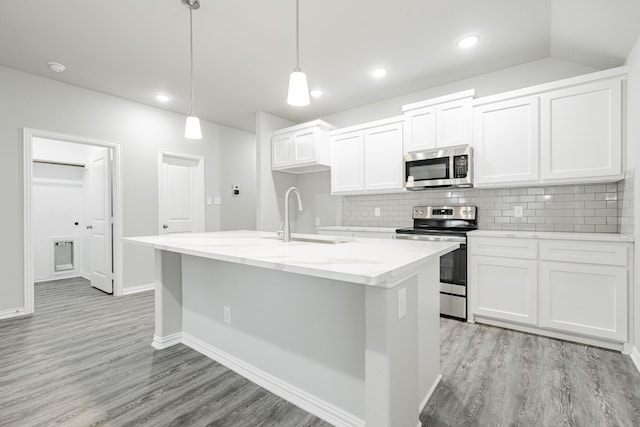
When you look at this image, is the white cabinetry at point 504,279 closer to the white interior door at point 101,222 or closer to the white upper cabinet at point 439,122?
the white upper cabinet at point 439,122

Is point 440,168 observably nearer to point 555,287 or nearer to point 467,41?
point 467,41

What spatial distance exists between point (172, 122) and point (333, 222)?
9.41 ft

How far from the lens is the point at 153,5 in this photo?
7.48ft

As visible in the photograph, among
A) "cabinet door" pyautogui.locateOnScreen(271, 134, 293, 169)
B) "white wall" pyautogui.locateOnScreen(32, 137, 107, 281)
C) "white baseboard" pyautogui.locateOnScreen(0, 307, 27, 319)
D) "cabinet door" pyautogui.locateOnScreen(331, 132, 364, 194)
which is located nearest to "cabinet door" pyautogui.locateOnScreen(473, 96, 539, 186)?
"cabinet door" pyautogui.locateOnScreen(331, 132, 364, 194)

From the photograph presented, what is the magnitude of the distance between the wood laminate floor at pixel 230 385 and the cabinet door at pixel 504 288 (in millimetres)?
194

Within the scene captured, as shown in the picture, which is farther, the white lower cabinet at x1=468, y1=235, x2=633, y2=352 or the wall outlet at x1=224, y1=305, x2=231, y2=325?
the white lower cabinet at x1=468, y1=235, x2=633, y2=352

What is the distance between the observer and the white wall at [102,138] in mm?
3240

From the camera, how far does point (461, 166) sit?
10.6ft

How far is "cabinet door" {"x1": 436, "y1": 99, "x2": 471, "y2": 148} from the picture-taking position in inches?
125

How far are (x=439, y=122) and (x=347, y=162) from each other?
4.28 feet

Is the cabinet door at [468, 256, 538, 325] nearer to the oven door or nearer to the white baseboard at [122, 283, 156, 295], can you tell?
the oven door

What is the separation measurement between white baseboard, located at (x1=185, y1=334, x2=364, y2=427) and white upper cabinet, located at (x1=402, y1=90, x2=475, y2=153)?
9.06 ft

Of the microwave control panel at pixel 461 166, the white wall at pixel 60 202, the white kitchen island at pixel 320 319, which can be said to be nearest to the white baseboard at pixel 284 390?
the white kitchen island at pixel 320 319

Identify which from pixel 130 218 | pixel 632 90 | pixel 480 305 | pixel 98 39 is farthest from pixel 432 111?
pixel 130 218
